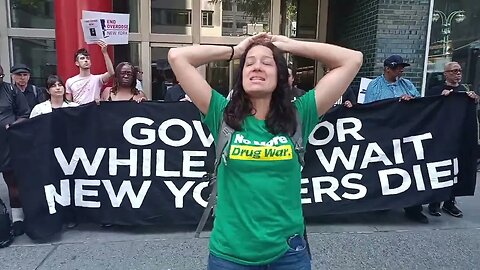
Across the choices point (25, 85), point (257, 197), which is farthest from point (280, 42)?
point (25, 85)

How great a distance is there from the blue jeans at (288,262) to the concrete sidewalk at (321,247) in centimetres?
172

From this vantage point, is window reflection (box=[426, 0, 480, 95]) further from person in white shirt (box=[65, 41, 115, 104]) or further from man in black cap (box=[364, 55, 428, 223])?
person in white shirt (box=[65, 41, 115, 104])

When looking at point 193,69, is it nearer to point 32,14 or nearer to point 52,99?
point 52,99

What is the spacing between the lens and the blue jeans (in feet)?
5.34

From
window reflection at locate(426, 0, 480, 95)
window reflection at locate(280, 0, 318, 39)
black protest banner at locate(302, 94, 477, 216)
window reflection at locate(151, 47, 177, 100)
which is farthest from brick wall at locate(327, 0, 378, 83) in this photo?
window reflection at locate(151, 47, 177, 100)

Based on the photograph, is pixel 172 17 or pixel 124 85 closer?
pixel 124 85

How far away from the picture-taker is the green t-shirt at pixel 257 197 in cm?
160

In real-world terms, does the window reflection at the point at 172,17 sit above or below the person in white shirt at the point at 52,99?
above

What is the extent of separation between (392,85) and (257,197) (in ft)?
11.6

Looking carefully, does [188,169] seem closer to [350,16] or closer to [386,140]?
[386,140]

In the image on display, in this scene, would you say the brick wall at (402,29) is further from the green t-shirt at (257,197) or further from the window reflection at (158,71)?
the green t-shirt at (257,197)

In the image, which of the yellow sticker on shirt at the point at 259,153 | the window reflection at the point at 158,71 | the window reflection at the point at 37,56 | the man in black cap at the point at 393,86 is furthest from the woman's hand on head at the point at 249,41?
the window reflection at the point at 37,56

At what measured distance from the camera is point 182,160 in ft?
13.0

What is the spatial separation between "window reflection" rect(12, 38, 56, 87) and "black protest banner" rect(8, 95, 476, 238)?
4859mm
